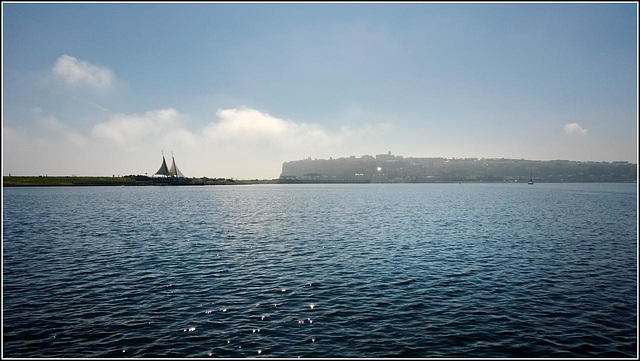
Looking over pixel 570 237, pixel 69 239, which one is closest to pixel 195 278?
pixel 69 239

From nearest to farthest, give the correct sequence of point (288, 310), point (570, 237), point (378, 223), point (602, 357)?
point (602, 357) < point (288, 310) < point (570, 237) < point (378, 223)

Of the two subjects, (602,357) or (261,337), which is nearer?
(602,357)

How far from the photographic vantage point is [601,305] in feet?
83.7

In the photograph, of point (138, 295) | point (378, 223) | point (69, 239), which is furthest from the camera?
point (378, 223)

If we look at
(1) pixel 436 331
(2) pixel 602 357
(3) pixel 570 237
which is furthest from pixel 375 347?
(3) pixel 570 237

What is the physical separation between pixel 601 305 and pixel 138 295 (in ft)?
112

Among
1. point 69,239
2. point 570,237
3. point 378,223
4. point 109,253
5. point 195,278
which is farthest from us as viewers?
point 378,223

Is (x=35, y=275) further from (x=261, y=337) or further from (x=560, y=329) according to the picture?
(x=560, y=329)

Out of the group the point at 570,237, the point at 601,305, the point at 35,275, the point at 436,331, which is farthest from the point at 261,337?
the point at 570,237

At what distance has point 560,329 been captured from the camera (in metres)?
21.7

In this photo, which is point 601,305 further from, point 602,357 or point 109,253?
point 109,253

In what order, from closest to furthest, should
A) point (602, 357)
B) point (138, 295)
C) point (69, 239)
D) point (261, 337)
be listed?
1. point (602, 357)
2. point (261, 337)
3. point (138, 295)
4. point (69, 239)

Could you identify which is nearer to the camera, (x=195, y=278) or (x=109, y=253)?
(x=195, y=278)

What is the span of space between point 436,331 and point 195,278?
21.3 meters
